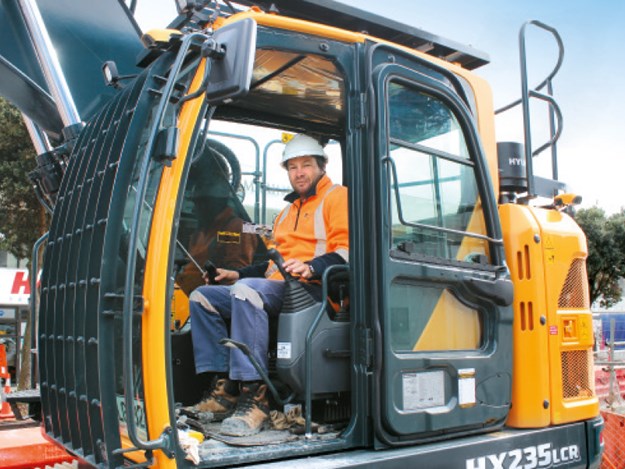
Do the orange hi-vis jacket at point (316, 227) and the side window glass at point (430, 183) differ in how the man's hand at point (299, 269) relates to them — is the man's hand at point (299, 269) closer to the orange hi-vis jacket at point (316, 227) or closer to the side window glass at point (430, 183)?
the orange hi-vis jacket at point (316, 227)

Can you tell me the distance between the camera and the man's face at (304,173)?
365cm

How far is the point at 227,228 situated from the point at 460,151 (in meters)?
1.72

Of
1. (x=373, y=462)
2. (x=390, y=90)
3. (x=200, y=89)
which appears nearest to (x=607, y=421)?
(x=373, y=462)

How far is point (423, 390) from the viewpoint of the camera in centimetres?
293

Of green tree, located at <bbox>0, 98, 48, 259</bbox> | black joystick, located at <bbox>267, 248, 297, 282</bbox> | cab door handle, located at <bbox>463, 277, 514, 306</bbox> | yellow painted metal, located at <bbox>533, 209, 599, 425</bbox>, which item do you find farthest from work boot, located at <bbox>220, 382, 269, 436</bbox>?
green tree, located at <bbox>0, 98, 48, 259</bbox>

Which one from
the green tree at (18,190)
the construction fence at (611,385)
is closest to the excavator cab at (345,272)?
the construction fence at (611,385)

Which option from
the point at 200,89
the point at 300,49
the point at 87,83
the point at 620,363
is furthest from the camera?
the point at 620,363

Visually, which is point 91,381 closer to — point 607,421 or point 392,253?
point 392,253

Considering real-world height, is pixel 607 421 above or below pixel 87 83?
below

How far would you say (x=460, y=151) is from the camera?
3.31 meters

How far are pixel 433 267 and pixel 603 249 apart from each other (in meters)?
27.7

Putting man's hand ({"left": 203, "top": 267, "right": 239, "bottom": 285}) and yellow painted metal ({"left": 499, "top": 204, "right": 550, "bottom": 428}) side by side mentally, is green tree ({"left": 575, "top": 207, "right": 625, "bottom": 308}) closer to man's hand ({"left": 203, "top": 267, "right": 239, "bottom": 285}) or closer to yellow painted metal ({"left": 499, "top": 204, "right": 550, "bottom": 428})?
yellow painted metal ({"left": 499, "top": 204, "right": 550, "bottom": 428})

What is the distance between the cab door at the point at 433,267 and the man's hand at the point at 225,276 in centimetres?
131

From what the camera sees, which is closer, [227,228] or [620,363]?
[227,228]
